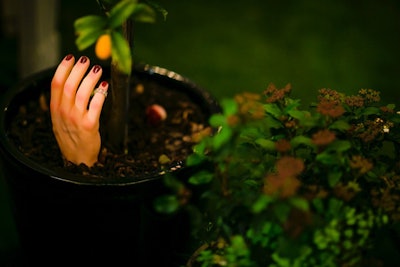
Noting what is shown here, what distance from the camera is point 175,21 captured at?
10.5 feet

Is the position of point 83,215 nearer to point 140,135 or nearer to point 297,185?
point 140,135

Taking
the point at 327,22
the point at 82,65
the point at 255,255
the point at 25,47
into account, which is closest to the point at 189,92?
the point at 82,65

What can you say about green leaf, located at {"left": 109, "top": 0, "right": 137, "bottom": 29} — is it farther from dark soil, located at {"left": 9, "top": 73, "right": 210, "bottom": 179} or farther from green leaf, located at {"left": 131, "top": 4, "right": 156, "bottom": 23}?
dark soil, located at {"left": 9, "top": 73, "right": 210, "bottom": 179}

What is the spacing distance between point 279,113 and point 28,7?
1.43 metres

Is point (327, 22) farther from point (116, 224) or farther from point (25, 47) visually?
point (116, 224)

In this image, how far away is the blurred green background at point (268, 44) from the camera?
2.90m

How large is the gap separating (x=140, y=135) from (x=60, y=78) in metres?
0.38

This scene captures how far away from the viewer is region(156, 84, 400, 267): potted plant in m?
1.21

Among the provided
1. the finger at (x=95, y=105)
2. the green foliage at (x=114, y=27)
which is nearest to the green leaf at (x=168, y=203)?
the green foliage at (x=114, y=27)

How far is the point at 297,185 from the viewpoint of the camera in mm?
1178

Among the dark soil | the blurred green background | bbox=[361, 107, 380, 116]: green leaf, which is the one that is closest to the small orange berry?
the dark soil

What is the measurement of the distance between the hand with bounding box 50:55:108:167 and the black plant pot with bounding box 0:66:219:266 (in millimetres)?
114

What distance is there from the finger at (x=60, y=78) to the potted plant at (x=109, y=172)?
2 cm

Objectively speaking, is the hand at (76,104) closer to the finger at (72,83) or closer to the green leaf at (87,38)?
the finger at (72,83)
